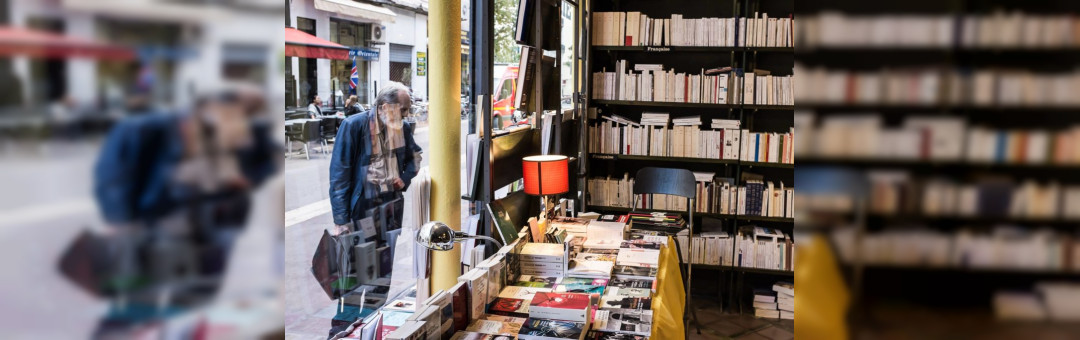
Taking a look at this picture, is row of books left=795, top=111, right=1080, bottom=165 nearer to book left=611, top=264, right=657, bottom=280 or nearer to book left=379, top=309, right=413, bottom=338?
book left=379, top=309, right=413, bottom=338

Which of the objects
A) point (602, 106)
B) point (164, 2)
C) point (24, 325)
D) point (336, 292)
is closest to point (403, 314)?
point (336, 292)

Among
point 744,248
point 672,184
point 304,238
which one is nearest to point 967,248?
point 304,238

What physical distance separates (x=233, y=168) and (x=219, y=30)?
11cm

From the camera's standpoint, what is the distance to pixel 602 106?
611cm

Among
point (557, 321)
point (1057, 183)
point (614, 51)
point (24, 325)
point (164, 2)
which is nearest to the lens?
point (1057, 183)

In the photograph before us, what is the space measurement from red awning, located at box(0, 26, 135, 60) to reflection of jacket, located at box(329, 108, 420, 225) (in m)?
1.93

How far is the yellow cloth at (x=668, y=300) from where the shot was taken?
325cm

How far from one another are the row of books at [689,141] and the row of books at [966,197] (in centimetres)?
560

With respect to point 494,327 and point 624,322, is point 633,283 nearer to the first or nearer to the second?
point 624,322

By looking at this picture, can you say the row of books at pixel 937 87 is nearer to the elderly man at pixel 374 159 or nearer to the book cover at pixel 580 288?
the elderly man at pixel 374 159

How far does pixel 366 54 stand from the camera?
2732mm

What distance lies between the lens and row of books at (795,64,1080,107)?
0.13 m

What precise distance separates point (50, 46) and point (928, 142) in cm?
82

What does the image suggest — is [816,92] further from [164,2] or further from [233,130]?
[164,2]
